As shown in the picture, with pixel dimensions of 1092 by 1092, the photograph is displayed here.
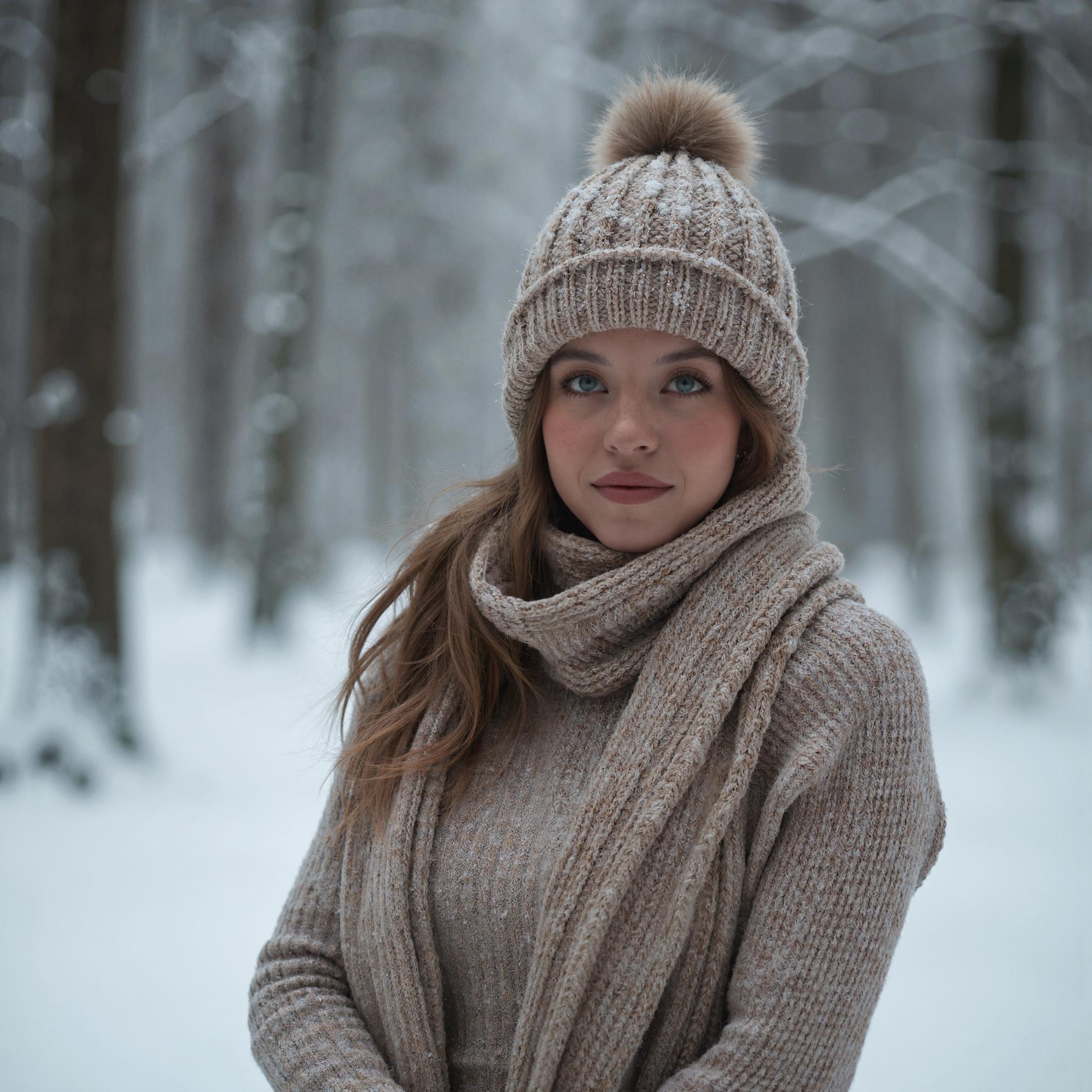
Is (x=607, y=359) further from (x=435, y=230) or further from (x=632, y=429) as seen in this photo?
(x=435, y=230)

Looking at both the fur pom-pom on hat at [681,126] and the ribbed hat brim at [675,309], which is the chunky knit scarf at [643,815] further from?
the fur pom-pom on hat at [681,126]

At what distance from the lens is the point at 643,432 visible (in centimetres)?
148

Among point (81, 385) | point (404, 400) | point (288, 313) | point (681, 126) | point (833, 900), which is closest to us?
point (833, 900)

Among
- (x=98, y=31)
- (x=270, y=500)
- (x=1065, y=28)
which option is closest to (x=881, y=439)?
(x=1065, y=28)

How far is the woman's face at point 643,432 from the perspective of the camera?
4.94ft

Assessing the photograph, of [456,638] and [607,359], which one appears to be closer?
[607,359]

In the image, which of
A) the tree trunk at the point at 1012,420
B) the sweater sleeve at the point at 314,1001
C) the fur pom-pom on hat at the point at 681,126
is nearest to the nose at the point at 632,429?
the fur pom-pom on hat at the point at 681,126

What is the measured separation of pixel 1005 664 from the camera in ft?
24.9

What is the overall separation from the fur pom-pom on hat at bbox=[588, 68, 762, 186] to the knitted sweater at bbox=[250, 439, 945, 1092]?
63 cm

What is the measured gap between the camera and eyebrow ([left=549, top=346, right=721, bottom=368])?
151 centimetres

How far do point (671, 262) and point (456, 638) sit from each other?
0.72 m

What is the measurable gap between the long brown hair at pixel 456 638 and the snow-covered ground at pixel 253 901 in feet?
0.45

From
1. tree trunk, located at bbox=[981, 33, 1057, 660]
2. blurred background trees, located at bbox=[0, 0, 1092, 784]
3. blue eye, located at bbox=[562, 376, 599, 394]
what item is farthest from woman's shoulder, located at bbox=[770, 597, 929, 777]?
tree trunk, located at bbox=[981, 33, 1057, 660]

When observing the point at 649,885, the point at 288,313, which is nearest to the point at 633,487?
the point at 649,885
